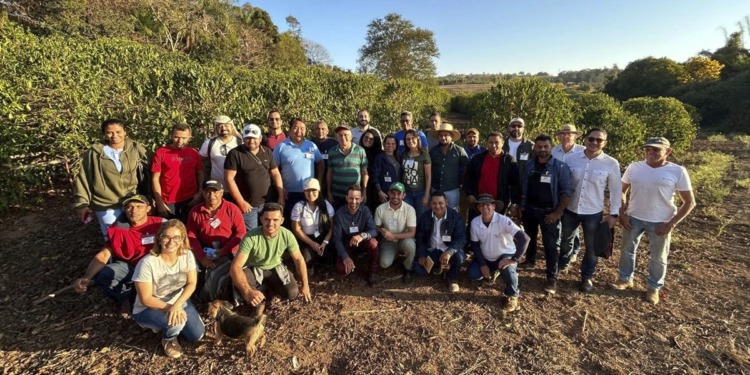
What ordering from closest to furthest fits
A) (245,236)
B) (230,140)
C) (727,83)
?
1. (245,236)
2. (230,140)
3. (727,83)

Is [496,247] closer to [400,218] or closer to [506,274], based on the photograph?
[506,274]

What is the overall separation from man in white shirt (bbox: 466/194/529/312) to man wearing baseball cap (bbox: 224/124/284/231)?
2.71 m

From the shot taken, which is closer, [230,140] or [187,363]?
[187,363]

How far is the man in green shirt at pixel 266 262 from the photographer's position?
3582mm

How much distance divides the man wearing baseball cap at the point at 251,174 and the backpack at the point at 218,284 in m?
0.76

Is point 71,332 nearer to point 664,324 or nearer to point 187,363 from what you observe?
point 187,363

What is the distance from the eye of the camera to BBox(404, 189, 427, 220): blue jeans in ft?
16.8

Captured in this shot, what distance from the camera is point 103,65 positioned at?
23.4 feet

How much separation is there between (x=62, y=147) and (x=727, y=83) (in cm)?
3759

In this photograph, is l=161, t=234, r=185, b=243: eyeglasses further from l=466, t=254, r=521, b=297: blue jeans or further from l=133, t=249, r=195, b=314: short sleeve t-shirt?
l=466, t=254, r=521, b=297: blue jeans

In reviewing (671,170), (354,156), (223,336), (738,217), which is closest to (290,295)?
(223,336)

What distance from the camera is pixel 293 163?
481 centimetres

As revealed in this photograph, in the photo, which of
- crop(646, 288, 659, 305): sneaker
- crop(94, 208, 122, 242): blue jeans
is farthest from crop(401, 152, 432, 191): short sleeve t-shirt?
crop(94, 208, 122, 242): blue jeans

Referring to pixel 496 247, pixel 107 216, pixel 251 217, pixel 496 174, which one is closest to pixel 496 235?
pixel 496 247
